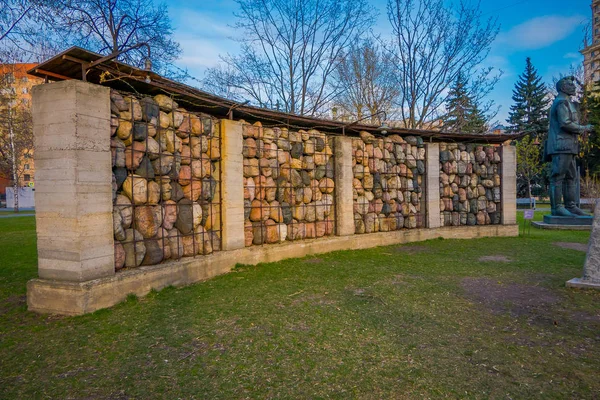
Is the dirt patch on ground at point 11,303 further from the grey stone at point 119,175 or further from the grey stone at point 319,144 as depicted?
the grey stone at point 319,144

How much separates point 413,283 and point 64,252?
4755 millimetres

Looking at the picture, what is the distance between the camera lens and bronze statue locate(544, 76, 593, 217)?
1190cm

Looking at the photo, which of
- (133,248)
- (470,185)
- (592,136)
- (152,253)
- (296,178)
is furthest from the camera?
(592,136)

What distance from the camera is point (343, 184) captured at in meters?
8.96

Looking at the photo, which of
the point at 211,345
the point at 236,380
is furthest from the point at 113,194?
the point at 236,380

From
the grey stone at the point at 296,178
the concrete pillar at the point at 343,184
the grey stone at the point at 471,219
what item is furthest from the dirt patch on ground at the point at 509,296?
the grey stone at the point at 471,219

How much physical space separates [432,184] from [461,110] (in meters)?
9.62

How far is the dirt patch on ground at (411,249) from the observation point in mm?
8795

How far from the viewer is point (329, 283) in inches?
234

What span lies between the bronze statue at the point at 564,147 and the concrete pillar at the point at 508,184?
83.8 inches

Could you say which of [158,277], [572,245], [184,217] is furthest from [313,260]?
[572,245]

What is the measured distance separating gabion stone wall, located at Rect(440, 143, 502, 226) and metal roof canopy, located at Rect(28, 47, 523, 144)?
11.0ft

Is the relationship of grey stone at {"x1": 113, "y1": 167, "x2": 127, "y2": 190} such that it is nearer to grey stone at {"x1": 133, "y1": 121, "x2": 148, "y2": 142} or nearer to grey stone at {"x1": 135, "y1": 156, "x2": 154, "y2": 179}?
grey stone at {"x1": 135, "y1": 156, "x2": 154, "y2": 179}

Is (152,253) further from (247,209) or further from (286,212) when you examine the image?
(286,212)
